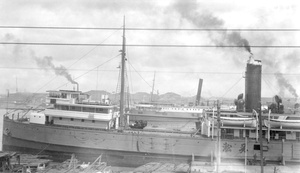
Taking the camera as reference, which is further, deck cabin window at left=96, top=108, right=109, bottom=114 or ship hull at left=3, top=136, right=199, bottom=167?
deck cabin window at left=96, top=108, right=109, bottom=114

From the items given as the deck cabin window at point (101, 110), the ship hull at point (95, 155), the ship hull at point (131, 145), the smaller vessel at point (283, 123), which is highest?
the deck cabin window at point (101, 110)

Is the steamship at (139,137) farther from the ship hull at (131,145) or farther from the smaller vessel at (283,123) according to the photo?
the smaller vessel at (283,123)

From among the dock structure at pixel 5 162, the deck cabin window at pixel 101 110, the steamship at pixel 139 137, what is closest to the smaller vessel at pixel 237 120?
the steamship at pixel 139 137

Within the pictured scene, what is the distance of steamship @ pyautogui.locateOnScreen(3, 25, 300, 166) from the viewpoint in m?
21.6

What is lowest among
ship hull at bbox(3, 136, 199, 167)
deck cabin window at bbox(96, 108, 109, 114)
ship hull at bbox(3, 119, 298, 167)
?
ship hull at bbox(3, 136, 199, 167)

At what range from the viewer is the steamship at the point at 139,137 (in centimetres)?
2159

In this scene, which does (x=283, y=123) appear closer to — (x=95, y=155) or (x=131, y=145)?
(x=131, y=145)

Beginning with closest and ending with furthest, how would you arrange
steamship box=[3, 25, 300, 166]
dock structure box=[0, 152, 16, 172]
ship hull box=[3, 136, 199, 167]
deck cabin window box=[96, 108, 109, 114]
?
dock structure box=[0, 152, 16, 172], steamship box=[3, 25, 300, 166], ship hull box=[3, 136, 199, 167], deck cabin window box=[96, 108, 109, 114]

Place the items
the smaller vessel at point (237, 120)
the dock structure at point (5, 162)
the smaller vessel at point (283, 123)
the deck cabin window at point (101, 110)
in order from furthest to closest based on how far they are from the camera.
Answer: the deck cabin window at point (101, 110) < the smaller vessel at point (237, 120) < the smaller vessel at point (283, 123) < the dock structure at point (5, 162)

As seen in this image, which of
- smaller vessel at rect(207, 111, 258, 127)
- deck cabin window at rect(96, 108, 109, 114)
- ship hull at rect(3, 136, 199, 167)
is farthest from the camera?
deck cabin window at rect(96, 108, 109, 114)

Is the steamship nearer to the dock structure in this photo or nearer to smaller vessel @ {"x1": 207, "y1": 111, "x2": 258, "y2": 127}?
smaller vessel @ {"x1": 207, "y1": 111, "x2": 258, "y2": 127}

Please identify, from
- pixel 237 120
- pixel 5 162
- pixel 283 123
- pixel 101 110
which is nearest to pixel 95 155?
pixel 101 110

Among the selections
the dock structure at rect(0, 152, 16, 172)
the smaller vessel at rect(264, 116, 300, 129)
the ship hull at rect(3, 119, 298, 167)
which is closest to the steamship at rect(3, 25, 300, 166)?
the ship hull at rect(3, 119, 298, 167)

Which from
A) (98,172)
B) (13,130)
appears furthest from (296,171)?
(13,130)
